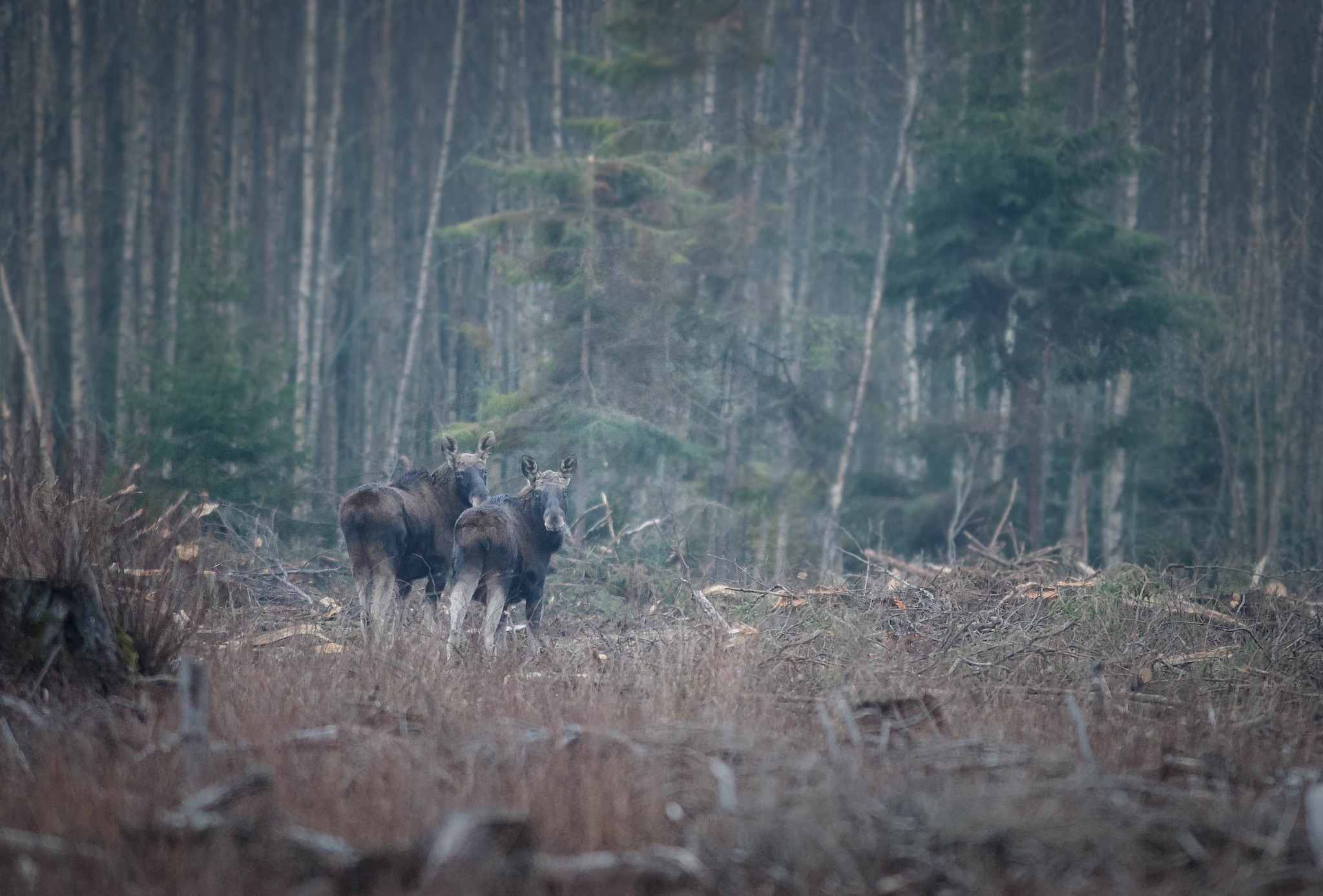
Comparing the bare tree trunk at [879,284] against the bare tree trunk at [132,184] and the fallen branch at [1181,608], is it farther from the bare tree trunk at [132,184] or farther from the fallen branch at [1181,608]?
the bare tree trunk at [132,184]

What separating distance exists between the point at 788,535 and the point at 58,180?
74.6 ft

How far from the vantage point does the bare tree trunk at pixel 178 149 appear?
24.3m

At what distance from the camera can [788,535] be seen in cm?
1552

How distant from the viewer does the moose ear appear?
9.42 m

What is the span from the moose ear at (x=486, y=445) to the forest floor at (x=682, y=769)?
2635 millimetres

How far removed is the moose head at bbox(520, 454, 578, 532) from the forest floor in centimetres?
162

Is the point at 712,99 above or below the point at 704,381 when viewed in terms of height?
above

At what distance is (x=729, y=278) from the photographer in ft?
57.0

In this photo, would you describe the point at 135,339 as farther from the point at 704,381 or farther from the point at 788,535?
the point at 788,535

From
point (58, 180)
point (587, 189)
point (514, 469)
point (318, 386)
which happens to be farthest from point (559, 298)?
point (58, 180)

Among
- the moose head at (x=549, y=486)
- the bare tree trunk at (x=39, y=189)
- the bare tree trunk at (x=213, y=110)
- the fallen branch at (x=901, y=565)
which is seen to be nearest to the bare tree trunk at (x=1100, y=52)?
the fallen branch at (x=901, y=565)

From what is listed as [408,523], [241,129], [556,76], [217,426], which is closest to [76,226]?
[241,129]

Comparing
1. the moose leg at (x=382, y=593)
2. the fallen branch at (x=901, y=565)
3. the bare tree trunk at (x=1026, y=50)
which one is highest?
the bare tree trunk at (x=1026, y=50)

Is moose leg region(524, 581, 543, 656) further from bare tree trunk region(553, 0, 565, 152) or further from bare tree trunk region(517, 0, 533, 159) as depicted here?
bare tree trunk region(517, 0, 533, 159)
